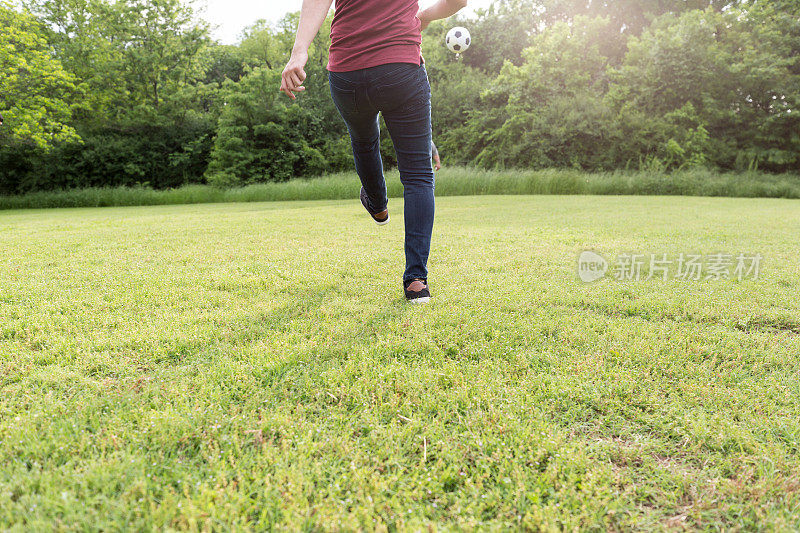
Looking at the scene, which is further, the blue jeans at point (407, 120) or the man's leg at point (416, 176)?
the man's leg at point (416, 176)

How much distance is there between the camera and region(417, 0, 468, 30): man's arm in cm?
257

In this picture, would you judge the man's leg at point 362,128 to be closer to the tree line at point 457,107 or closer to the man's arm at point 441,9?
the man's arm at point 441,9

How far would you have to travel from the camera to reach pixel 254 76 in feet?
59.6

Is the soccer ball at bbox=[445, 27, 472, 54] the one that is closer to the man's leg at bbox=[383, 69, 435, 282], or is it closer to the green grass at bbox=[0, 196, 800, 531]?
the man's leg at bbox=[383, 69, 435, 282]

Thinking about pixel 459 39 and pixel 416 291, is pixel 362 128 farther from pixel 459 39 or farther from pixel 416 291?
pixel 459 39

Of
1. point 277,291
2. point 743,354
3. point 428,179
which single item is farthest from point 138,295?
point 743,354

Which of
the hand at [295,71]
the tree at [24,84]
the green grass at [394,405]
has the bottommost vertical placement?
the green grass at [394,405]

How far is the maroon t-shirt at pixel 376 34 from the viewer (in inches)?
87.5

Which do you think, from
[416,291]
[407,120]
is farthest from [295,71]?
[416,291]

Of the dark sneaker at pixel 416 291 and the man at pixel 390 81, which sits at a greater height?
the man at pixel 390 81

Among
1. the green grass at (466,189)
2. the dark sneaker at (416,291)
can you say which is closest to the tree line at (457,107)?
the green grass at (466,189)

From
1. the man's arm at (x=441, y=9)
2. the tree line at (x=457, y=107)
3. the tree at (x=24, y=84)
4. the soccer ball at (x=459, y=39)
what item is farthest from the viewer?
the tree line at (x=457, y=107)

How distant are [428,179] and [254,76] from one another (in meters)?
18.2

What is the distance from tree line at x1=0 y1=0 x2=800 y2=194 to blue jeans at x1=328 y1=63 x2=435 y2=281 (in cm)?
1696
